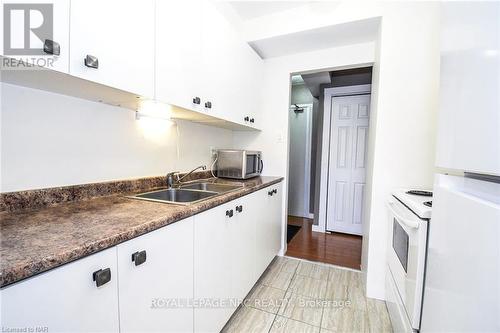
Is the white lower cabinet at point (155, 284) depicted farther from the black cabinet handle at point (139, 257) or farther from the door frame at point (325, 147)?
the door frame at point (325, 147)

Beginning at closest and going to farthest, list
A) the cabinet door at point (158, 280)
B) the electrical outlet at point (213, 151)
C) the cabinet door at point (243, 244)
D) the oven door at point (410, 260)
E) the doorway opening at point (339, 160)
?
the cabinet door at point (158, 280)
the oven door at point (410, 260)
the cabinet door at point (243, 244)
the electrical outlet at point (213, 151)
the doorway opening at point (339, 160)

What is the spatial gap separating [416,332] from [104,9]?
1946 millimetres

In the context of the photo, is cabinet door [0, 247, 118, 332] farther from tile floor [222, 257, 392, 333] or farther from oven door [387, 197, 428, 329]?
oven door [387, 197, 428, 329]

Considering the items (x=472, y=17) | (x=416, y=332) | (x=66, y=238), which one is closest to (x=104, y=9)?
(x=66, y=238)

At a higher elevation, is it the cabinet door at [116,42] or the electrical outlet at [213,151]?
the cabinet door at [116,42]

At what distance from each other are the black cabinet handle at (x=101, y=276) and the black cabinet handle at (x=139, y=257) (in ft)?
0.29

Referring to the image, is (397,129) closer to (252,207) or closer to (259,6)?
(252,207)

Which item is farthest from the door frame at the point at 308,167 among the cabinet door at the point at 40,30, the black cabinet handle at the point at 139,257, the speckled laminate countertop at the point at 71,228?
the cabinet door at the point at 40,30

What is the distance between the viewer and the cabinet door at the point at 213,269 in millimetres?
1086

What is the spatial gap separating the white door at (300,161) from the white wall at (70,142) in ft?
9.31

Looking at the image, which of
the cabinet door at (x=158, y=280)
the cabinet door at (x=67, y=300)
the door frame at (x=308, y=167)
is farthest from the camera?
the door frame at (x=308, y=167)

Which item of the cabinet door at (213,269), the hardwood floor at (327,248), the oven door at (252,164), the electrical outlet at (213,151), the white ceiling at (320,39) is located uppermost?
the white ceiling at (320,39)

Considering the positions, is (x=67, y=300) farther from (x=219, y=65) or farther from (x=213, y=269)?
(x=219, y=65)

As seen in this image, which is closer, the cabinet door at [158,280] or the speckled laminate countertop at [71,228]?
the speckled laminate countertop at [71,228]
